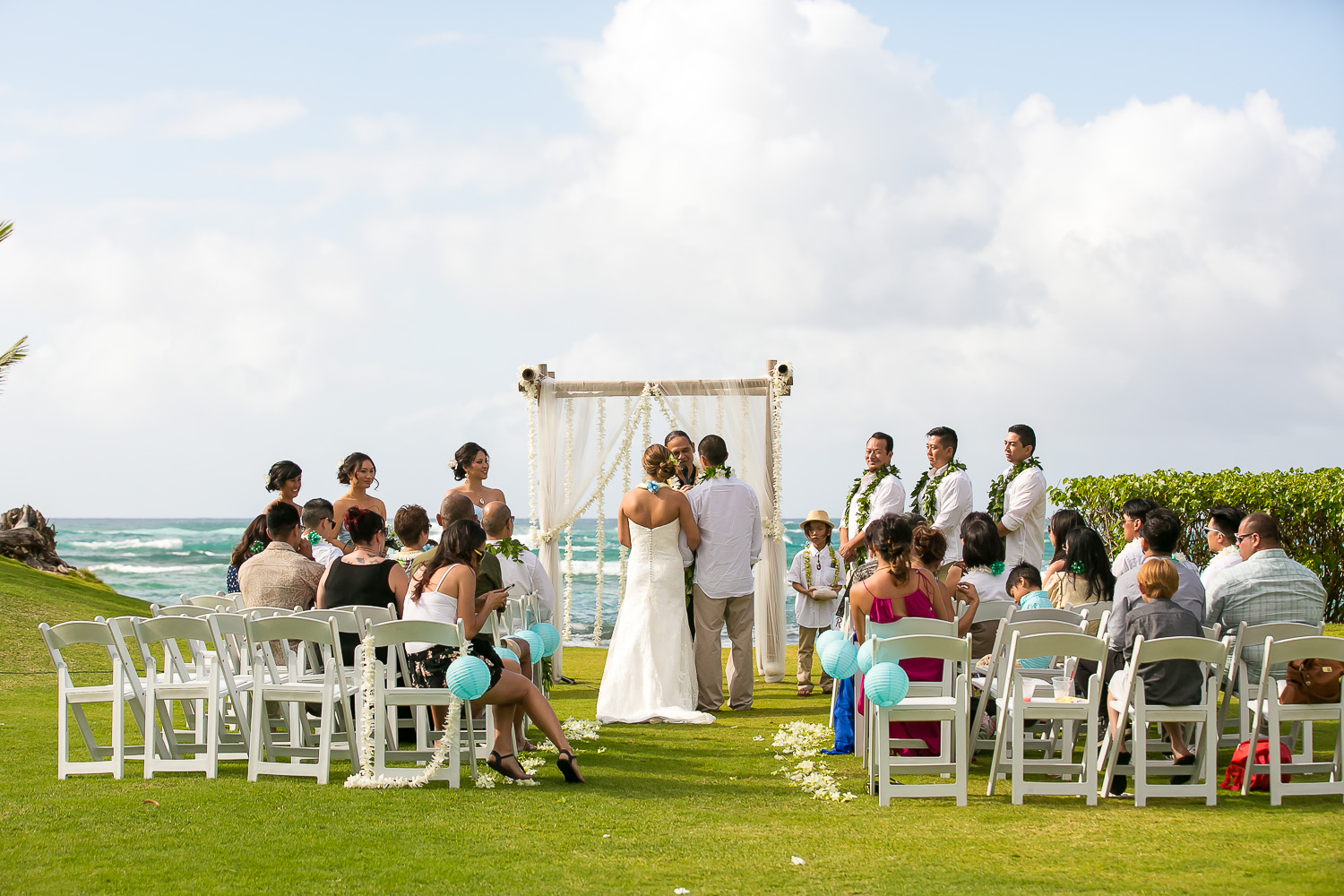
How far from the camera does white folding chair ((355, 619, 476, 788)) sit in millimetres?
5418

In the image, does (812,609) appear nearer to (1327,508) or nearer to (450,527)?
(450,527)

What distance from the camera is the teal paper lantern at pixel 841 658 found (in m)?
5.79

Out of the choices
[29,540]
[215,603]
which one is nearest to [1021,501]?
[215,603]

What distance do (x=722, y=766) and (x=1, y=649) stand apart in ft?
28.2

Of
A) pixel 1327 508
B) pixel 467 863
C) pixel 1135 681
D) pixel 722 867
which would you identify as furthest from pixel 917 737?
pixel 1327 508

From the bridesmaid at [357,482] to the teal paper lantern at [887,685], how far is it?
15.3ft

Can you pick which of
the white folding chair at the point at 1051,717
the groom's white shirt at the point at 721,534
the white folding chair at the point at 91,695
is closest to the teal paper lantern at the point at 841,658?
the white folding chair at the point at 1051,717

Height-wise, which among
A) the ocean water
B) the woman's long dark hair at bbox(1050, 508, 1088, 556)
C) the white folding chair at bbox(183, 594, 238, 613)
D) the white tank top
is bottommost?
the ocean water

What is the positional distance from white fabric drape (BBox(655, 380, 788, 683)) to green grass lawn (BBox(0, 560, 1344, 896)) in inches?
173

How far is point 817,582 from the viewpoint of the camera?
9.74 metres

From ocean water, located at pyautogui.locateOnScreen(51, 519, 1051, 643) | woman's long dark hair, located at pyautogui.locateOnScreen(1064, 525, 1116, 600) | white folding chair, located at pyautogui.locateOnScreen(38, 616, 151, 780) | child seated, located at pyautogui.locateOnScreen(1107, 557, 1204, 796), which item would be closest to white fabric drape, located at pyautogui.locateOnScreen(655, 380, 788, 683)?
woman's long dark hair, located at pyautogui.locateOnScreen(1064, 525, 1116, 600)

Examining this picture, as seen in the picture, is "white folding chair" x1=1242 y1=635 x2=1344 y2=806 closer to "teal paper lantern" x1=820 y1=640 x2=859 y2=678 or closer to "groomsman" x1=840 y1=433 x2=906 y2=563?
"teal paper lantern" x1=820 y1=640 x2=859 y2=678

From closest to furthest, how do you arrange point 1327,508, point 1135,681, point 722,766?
1. point 1135,681
2. point 722,766
3. point 1327,508

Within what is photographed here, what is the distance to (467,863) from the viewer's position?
4164 mm
